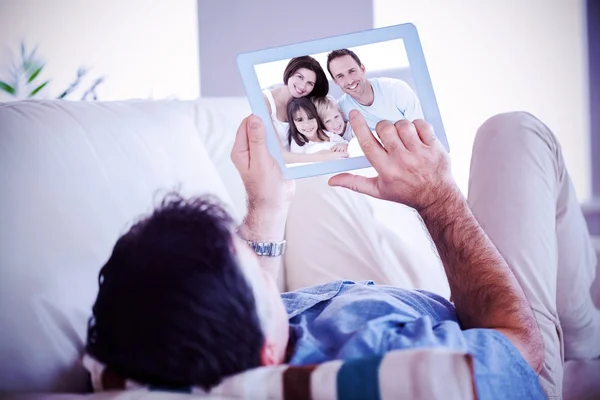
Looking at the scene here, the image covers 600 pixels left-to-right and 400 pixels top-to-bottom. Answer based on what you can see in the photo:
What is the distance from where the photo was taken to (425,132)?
0.97 metres

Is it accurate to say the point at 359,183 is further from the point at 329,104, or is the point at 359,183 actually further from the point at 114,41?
the point at 114,41

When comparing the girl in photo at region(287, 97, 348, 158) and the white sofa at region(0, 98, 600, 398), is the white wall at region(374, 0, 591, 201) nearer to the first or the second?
the white sofa at region(0, 98, 600, 398)

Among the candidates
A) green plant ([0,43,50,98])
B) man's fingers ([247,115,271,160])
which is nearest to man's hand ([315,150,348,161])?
man's fingers ([247,115,271,160])

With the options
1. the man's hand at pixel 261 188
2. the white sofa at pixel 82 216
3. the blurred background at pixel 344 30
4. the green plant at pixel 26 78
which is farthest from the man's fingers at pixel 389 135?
the blurred background at pixel 344 30

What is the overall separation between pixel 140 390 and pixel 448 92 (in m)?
2.42

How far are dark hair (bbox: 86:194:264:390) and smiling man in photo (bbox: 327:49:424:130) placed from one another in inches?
14.8

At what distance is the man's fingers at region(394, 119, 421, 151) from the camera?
958 mm

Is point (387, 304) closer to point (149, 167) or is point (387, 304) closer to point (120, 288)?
point (120, 288)

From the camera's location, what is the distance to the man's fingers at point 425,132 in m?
0.97

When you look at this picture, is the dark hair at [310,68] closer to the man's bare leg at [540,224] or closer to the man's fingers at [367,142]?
the man's fingers at [367,142]

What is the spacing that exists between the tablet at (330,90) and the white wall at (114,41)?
1.82 metres

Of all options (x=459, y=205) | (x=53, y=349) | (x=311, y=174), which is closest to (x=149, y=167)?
(x=311, y=174)

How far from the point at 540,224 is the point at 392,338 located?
65 centimetres

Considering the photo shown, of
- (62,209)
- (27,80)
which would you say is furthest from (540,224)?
(27,80)
